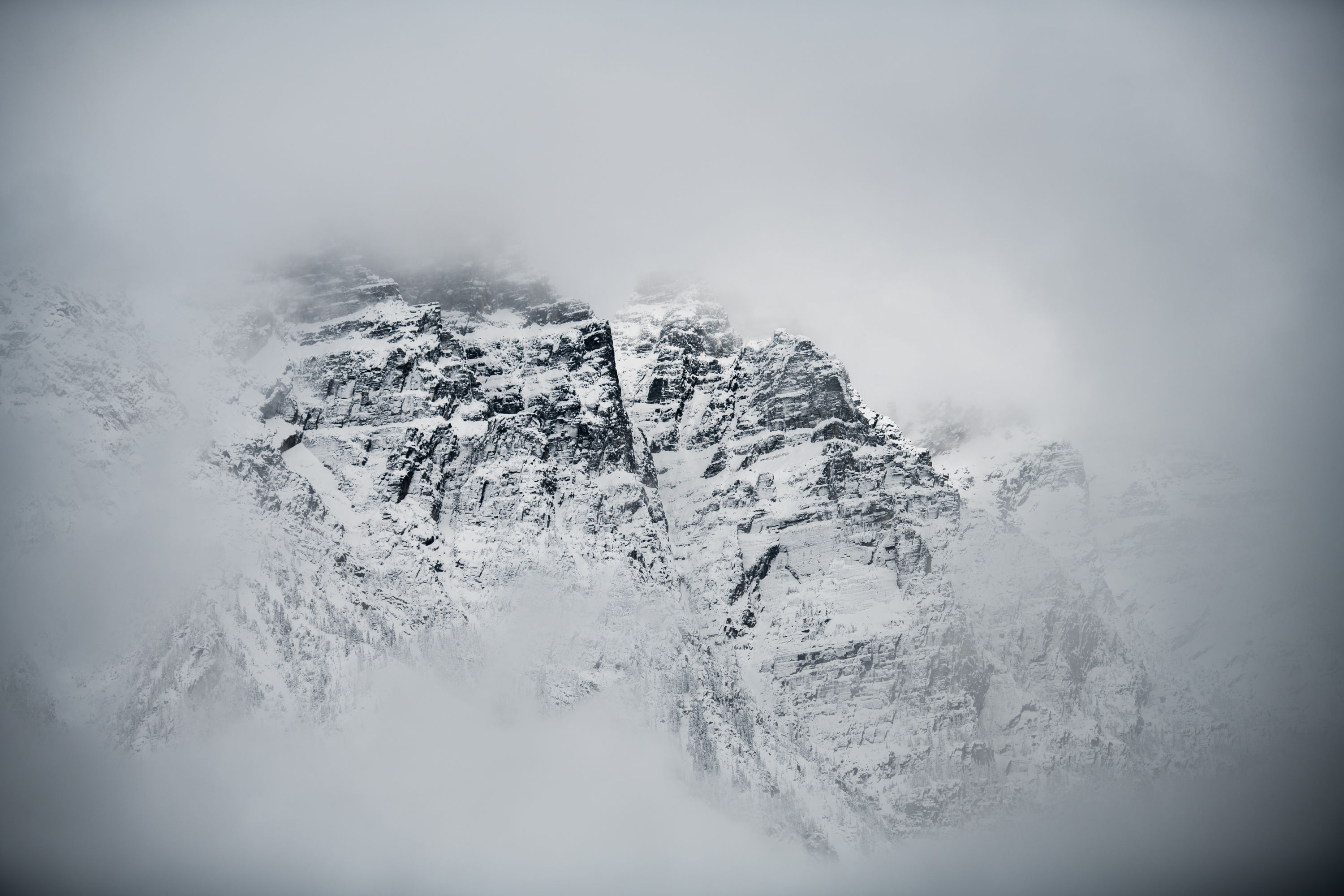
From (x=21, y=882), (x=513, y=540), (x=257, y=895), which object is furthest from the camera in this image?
(x=513, y=540)

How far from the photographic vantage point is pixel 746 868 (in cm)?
18338

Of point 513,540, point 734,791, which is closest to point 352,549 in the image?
point 513,540

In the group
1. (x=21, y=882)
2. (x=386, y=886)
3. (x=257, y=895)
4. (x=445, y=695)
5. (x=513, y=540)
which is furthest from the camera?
(x=513, y=540)

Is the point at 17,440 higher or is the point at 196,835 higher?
the point at 17,440

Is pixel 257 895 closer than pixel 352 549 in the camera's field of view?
Yes

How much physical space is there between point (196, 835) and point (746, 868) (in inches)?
2969

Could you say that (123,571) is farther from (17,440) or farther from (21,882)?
(21,882)

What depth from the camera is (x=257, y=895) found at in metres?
154

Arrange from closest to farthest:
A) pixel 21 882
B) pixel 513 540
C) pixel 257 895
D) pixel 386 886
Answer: pixel 21 882 < pixel 257 895 < pixel 386 886 < pixel 513 540

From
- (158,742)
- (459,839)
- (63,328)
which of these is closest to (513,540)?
(459,839)

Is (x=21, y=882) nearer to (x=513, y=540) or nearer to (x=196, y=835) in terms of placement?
(x=196, y=835)

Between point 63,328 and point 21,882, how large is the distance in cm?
8395

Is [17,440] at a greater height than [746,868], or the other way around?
[17,440]

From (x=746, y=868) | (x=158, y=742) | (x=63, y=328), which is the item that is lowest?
(x=746, y=868)
